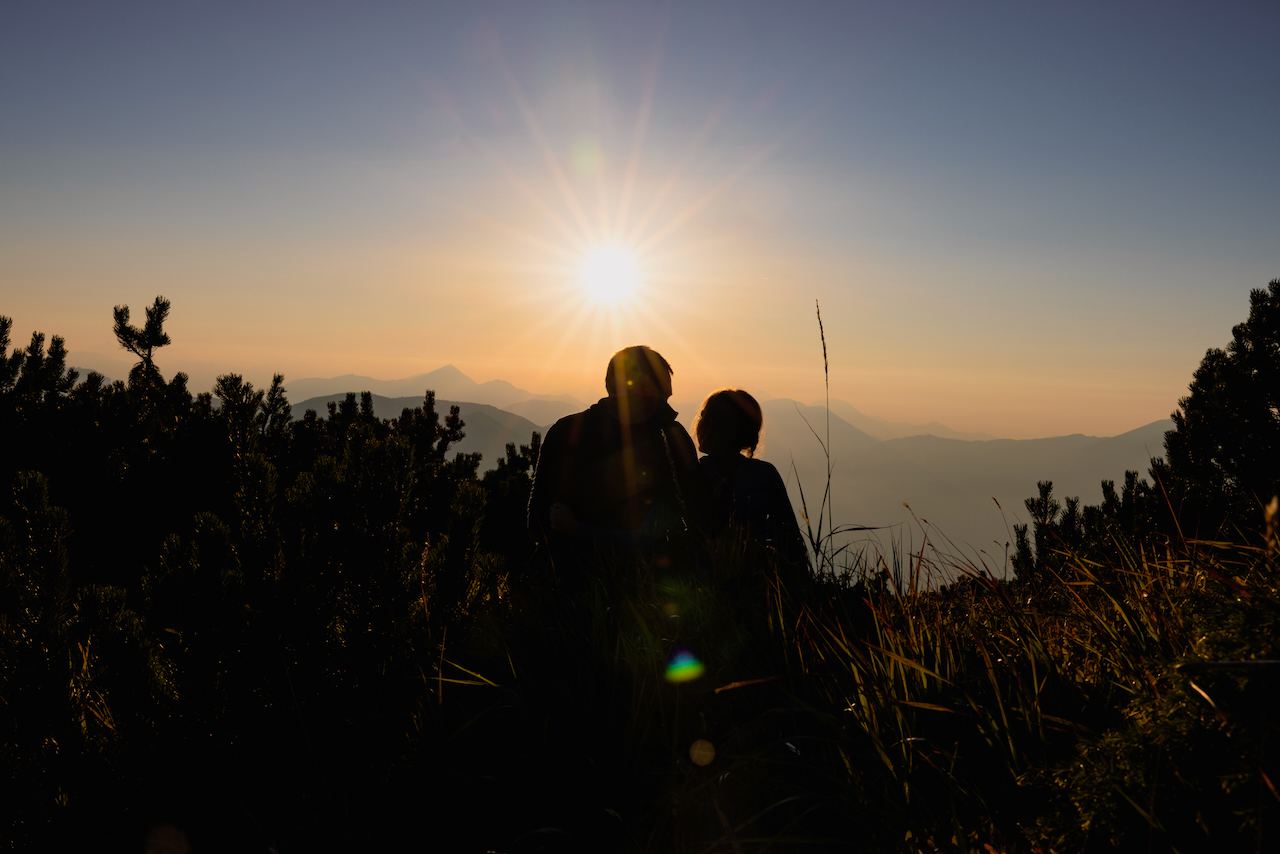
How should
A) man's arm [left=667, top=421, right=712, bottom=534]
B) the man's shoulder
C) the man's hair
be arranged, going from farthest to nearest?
the man's shoulder, the man's hair, man's arm [left=667, top=421, right=712, bottom=534]

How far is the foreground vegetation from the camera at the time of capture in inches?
49.0

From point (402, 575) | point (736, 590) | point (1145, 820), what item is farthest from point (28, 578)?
point (1145, 820)

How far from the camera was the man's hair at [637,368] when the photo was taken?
13.6 ft

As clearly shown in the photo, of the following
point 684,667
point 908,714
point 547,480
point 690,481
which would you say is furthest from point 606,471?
point 908,714

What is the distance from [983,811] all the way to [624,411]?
304cm

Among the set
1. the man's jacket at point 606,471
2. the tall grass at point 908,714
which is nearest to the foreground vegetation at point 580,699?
the tall grass at point 908,714

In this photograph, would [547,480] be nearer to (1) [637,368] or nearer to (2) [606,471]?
(2) [606,471]

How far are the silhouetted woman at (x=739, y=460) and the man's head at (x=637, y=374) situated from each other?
60cm

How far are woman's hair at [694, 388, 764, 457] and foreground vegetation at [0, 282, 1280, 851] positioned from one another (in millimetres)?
1794

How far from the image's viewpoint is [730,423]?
4629mm

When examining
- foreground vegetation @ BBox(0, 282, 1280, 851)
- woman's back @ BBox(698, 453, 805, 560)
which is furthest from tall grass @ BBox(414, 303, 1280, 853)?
woman's back @ BBox(698, 453, 805, 560)

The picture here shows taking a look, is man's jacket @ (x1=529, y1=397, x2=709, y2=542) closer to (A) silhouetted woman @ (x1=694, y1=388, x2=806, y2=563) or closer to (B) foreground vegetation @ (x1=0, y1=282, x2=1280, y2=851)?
(A) silhouetted woman @ (x1=694, y1=388, x2=806, y2=563)

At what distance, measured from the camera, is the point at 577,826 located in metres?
1.72

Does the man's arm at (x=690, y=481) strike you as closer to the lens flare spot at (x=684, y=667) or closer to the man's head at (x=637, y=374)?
the man's head at (x=637, y=374)
